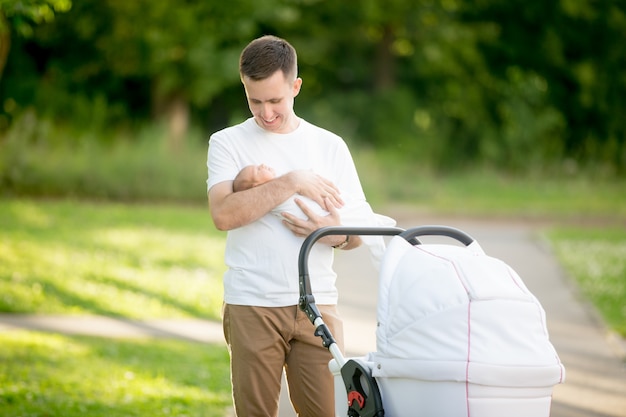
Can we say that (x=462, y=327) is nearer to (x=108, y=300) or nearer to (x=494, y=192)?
(x=108, y=300)

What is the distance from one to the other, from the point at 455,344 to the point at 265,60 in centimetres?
124

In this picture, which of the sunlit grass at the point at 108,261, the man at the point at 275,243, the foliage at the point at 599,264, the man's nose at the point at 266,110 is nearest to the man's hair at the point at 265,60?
the man at the point at 275,243

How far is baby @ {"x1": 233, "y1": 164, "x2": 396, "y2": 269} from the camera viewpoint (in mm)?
3707

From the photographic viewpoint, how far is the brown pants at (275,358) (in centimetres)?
376

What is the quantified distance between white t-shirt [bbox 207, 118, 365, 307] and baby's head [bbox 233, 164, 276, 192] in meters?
0.06

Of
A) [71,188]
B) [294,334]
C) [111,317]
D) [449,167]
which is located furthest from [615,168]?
[294,334]

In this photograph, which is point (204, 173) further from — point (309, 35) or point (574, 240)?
point (309, 35)

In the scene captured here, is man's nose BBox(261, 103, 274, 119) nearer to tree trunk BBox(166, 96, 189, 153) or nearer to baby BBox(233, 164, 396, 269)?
baby BBox(233, 164, 396, 269)

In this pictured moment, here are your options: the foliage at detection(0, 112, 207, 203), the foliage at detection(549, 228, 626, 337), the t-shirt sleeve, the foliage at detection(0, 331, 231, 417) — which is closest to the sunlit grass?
the foliage at detection(0, 331, 231, 417)

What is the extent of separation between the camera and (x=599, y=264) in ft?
43.4

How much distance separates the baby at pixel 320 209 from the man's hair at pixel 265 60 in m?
0.36

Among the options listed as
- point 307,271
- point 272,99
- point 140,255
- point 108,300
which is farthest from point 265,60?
point 140,255

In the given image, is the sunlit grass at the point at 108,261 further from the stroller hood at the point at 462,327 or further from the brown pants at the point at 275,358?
the stroller hood at the point at 462,327

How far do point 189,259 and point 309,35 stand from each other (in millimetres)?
19648
